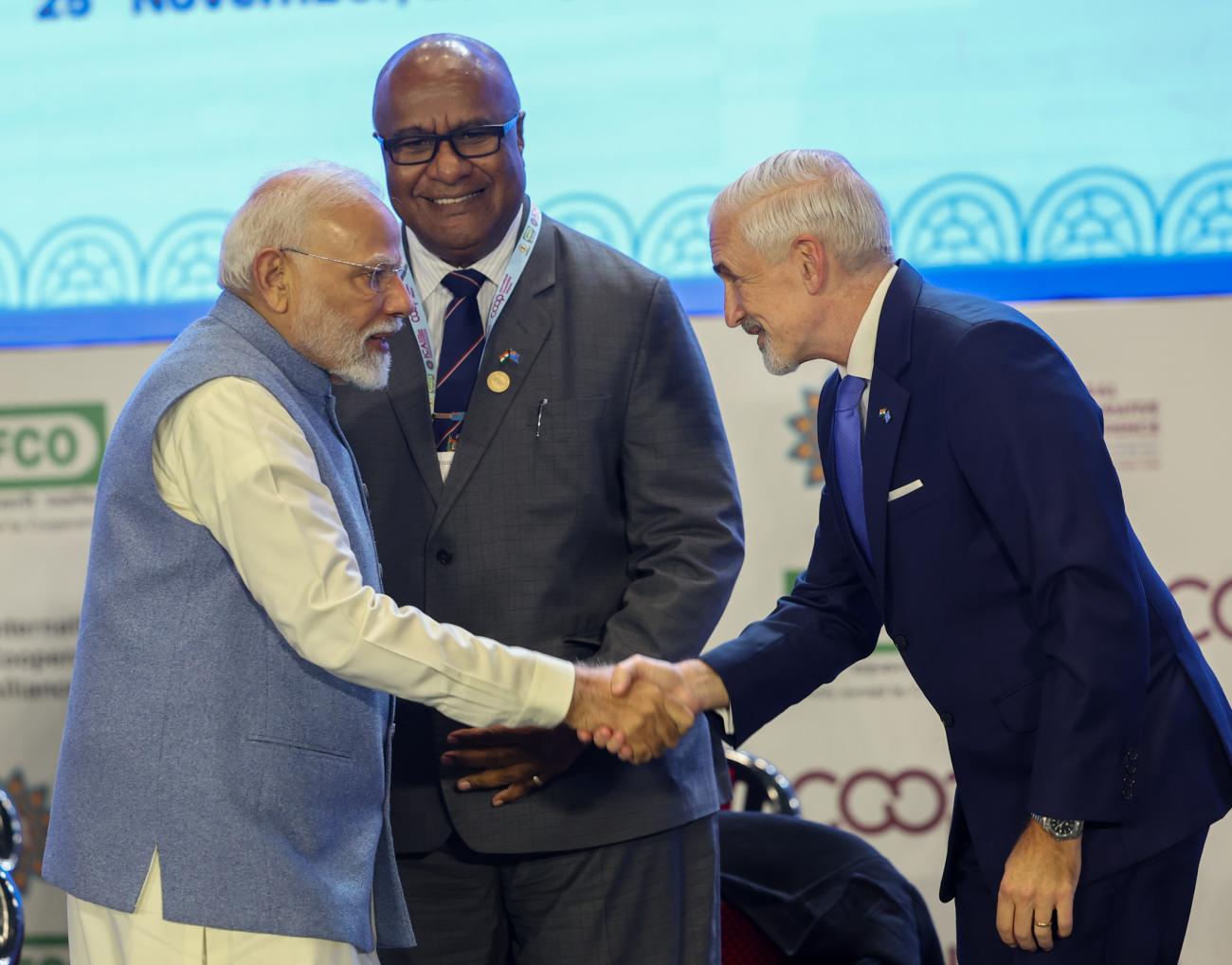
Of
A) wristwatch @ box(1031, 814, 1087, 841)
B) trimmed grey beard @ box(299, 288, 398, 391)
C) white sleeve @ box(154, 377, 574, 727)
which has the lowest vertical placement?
wristwatch @ box(1031, 814, 1087, 841)

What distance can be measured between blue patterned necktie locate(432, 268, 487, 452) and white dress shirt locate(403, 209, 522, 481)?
0.04 feet

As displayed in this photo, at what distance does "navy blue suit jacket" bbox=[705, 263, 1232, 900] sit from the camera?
189 cm

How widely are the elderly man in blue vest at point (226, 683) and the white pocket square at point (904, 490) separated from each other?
0.64 meters

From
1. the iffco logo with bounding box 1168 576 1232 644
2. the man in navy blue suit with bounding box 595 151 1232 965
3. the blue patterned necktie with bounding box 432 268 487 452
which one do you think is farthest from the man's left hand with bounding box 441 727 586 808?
the iffco logo with bounding box 1168 576 1232 644

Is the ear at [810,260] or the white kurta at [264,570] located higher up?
the ear at [810,260]

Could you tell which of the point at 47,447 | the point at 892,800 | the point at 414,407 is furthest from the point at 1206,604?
the point at 47,447

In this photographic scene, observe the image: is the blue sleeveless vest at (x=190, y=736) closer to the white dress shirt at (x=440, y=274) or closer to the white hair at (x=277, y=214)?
the white hair at (x=277, y=214)

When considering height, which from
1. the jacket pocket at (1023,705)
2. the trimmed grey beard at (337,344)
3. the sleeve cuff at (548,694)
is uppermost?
the trimmed grey beard at (337,344)

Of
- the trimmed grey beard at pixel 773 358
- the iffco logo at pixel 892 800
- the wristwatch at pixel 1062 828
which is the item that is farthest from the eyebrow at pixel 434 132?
the iffco logo at pixel 892 800

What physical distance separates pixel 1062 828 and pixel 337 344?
4.03 ft

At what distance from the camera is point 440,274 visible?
2617 mm

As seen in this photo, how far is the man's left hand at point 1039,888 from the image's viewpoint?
194 cm

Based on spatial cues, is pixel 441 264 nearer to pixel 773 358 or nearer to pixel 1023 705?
pixel 773 358

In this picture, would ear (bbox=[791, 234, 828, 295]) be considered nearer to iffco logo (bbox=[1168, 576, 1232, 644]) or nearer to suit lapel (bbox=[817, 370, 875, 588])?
suit lapel (bbox=[817, 370, 875, 588])
